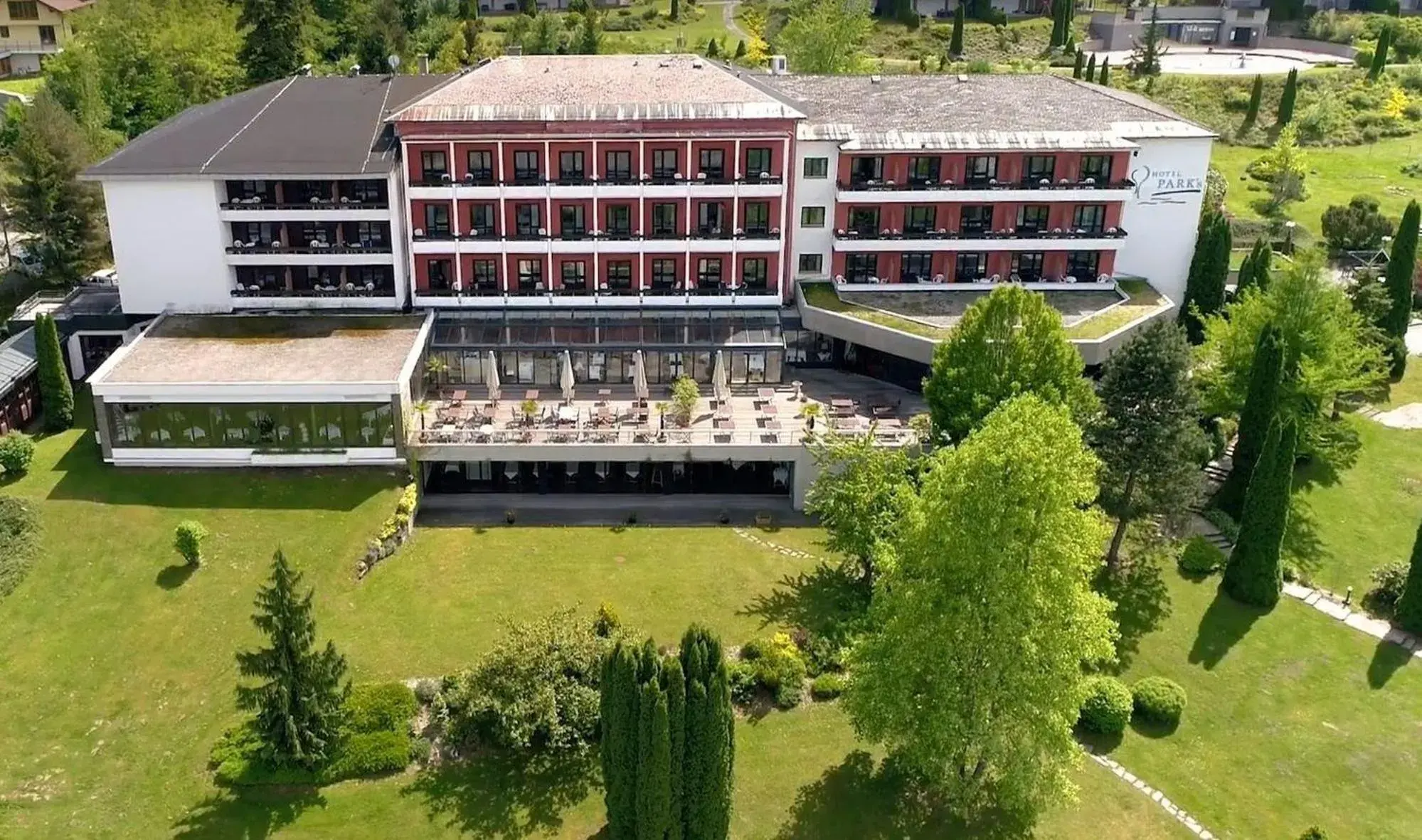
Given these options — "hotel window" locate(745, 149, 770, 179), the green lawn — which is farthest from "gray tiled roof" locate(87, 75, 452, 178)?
the green lawn

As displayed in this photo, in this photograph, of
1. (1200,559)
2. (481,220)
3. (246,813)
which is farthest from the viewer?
(481,220)

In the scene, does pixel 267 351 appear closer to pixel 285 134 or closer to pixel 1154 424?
pixel 285 134

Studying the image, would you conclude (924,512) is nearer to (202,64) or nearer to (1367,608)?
(1367,608)

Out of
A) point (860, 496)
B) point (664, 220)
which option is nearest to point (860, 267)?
point (664, 220)

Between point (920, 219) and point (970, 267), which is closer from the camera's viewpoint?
point (920, 219)

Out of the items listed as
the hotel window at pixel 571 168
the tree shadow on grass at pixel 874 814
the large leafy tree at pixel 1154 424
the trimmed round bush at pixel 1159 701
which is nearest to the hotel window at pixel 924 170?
the hotel window at pixel 571 168

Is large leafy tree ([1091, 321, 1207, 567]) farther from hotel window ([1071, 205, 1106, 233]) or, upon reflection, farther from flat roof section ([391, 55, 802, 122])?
flat roof section ([391, 55, 802, 122])
